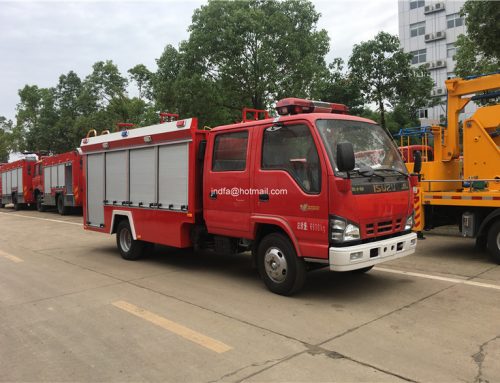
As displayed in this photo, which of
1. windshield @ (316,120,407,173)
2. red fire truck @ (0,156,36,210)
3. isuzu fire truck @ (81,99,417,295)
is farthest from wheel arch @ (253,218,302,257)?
red fire truck @ (0,156,36,210)

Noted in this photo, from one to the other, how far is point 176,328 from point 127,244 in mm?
4466

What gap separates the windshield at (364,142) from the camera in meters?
5.57

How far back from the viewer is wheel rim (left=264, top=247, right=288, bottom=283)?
5.85 metres

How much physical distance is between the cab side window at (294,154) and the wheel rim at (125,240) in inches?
160

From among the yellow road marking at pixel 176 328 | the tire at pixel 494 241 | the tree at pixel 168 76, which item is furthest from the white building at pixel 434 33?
the yellow road marking at pixel 176 328

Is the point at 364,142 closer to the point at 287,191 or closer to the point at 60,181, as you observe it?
the point at 287,191

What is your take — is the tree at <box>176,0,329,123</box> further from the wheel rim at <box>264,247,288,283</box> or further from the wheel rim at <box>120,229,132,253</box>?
the wheel rim at <box>264,247,288,283</box>

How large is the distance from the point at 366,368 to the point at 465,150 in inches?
269

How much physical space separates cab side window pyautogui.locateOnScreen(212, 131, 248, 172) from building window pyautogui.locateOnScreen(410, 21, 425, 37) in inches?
2126

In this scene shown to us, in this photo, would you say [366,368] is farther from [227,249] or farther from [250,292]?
[227,249]

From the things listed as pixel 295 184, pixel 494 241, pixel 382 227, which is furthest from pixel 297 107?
pixel 494 241

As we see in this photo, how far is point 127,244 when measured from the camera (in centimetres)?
895

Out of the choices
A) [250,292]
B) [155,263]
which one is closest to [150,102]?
[155,263]

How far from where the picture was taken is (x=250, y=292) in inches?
244
